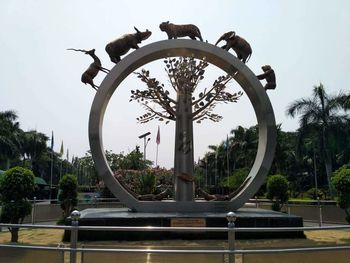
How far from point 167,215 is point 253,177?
3829 millimetres

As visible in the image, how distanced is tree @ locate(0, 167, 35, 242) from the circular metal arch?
7.78 ft

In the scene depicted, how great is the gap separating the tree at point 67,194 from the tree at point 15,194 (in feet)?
13.8

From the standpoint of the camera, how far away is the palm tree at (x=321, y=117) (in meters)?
29.7

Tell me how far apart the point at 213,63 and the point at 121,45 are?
3.65 metres

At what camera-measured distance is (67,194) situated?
1748 centimetres

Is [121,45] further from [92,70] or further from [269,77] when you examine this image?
[269,77]

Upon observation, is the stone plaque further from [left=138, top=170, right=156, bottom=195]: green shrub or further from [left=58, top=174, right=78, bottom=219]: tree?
[left=138, top=170, right=156, bottom=195]: green shrub

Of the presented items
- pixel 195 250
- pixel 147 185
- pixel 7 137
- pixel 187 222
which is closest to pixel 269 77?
pixel 187 222

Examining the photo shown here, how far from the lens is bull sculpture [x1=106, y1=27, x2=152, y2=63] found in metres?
15.1

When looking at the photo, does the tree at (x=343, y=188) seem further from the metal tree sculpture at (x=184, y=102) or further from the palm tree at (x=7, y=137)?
the palm tree at (x=7, y=137)

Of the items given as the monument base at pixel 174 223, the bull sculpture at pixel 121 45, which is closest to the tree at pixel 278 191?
the monument base at pixel 174 223

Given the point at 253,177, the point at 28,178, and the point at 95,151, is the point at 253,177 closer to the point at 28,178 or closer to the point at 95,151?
the point at 95,151

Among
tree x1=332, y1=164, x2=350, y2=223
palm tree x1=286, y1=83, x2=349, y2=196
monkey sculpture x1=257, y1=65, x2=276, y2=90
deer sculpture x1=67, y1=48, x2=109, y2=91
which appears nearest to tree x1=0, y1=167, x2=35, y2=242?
deer sculpture x1=67, y1=48, x2=109, y2=91

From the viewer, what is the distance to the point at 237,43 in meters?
15.9
